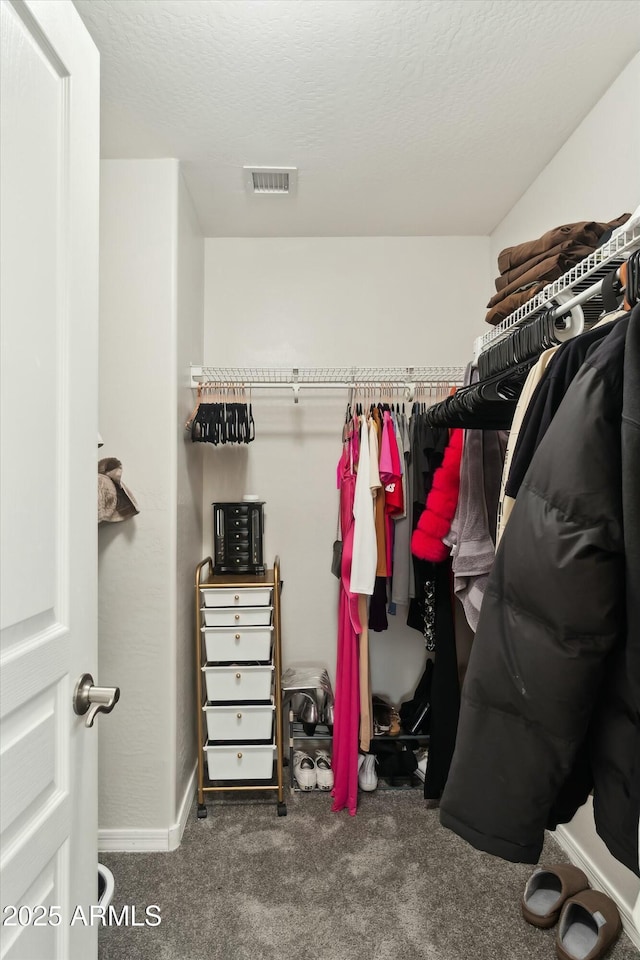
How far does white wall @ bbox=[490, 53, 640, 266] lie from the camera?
5.26 ft

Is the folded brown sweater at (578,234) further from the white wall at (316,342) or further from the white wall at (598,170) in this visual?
the white wall at (316,342)

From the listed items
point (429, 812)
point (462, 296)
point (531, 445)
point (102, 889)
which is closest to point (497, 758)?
point (531, 445)

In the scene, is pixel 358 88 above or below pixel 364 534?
above

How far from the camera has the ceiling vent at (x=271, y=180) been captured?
2.15 meters

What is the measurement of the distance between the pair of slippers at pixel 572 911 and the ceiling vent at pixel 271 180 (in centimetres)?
272

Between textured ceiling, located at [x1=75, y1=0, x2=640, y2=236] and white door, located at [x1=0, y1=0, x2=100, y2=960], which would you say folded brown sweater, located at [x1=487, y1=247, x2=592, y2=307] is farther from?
white door, located at [x1=0, y1=0, x2=100, y2=960]

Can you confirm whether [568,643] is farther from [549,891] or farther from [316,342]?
[316,342]

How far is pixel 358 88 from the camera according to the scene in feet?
5.62

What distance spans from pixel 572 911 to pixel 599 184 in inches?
90.8

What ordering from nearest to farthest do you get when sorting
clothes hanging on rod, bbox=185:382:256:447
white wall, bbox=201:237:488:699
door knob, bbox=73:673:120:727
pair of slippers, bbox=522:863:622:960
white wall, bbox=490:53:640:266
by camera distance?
door knob, bbox=73:673:120:727
pair of slippers, bbox=522:863:622:960
white wall, bbox=490:53:640:266
clothes hanging on rod, bbox=185:382:256:447
white wall, bbox=201:237:488:699

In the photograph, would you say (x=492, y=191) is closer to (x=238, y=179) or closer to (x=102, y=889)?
(x=238, y=179)

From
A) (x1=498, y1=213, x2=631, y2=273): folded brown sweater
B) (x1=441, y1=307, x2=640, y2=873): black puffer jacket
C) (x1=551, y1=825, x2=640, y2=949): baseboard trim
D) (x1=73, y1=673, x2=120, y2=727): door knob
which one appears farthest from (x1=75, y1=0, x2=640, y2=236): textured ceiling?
(x1=551, y1=825, x2=640, y2=949): baseboard trim

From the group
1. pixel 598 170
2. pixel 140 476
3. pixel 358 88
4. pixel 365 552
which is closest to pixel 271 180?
pixel 358 88

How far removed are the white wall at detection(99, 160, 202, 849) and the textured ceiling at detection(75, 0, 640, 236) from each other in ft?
0.80
